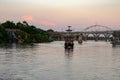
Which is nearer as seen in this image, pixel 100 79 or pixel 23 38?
pixel 100 79

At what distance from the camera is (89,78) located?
35594mm

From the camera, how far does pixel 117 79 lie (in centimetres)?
3538

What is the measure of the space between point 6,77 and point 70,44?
3079 inches

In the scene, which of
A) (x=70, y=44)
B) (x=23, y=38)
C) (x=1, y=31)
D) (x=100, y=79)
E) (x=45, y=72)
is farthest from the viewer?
(x=23, y=38)

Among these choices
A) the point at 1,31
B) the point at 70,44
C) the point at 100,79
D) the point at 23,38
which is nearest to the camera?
the point at 100,79

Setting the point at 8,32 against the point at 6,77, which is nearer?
the point at 6,77

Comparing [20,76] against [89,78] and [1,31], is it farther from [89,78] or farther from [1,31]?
[1,31]

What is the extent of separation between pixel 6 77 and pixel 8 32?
161 metres

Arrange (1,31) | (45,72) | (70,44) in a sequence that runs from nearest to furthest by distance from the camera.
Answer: (45,72) < (70,44) < (1,31)

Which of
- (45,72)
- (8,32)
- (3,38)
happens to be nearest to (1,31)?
(3,38)

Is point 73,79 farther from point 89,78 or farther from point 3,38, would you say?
point 3,38

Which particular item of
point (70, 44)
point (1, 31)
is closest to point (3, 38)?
point (1, 31)

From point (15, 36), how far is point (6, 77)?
538 ft

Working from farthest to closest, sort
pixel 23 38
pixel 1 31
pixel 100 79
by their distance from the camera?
pixel 23 38, pixel 1 31, pixel 100 79
